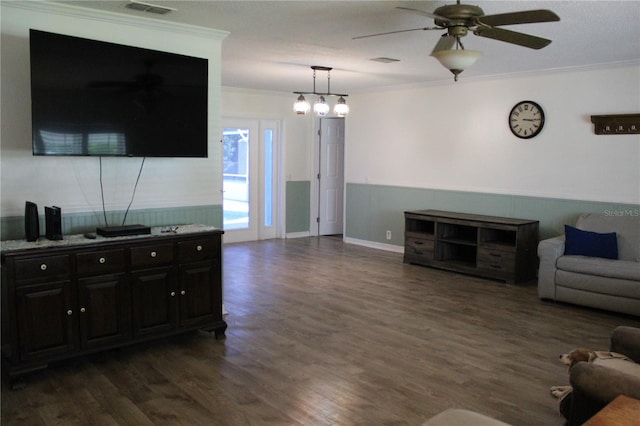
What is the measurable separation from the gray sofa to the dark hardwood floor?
0.48ft

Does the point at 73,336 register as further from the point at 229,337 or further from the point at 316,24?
the point at 316,24

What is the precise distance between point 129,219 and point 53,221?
2.33 feet

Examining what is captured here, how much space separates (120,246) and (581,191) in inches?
200

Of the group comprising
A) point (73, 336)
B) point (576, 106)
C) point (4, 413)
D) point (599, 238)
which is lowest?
point (4, 413)

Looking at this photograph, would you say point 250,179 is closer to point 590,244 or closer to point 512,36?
point 590,244

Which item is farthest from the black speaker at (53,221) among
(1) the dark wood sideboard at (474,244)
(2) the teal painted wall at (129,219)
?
(1) the dark wood sideboard at (474,244)

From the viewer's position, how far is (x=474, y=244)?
21.5 ft

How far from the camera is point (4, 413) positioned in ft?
10.1

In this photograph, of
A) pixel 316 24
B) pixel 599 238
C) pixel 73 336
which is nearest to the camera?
pixel 73 336

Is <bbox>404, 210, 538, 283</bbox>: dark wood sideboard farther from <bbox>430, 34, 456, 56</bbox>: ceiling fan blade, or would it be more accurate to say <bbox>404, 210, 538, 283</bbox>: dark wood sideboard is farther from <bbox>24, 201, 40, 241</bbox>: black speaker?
<bbox>24, 201, 40, 241</bbox>: black speaker

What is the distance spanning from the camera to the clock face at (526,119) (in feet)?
21.2

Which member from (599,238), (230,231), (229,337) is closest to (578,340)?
(599,238)

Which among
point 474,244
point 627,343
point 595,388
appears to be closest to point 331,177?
point 474,244

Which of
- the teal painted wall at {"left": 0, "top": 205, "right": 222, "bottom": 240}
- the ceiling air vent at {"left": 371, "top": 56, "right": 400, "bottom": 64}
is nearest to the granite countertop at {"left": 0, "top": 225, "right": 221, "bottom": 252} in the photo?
the teal painted wall at {"left": 0, "top": 205, "right": 222, "bottom": 240}
